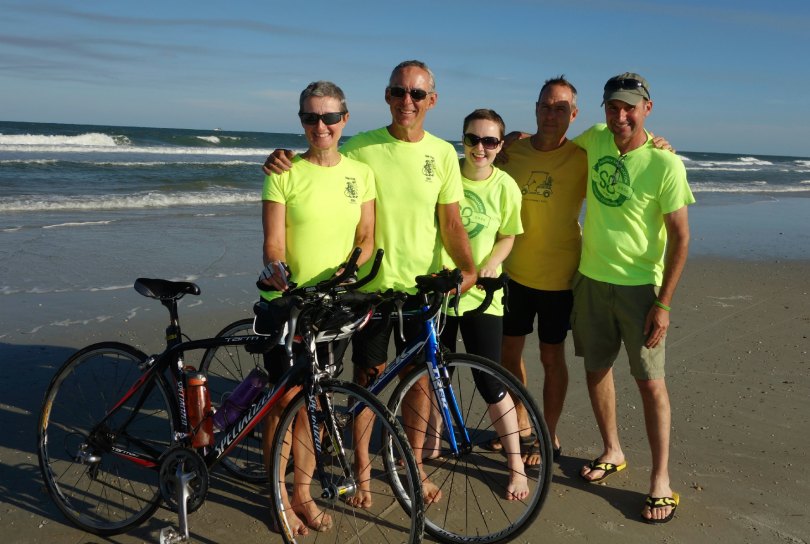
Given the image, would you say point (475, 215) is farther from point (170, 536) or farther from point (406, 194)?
point (170, 536)

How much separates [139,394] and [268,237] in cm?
99

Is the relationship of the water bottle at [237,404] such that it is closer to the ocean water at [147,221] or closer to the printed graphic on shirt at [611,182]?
the printed graphic on shirt at [611,182]

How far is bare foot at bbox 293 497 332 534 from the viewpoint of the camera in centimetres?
343

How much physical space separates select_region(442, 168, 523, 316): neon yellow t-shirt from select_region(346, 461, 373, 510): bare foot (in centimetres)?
96

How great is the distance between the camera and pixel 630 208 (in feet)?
12.1

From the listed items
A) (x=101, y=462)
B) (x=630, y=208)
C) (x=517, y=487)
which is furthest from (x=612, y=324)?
(x=101, y=462)

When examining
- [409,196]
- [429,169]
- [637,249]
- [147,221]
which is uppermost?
[429,169]

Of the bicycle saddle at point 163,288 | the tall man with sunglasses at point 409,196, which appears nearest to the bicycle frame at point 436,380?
the tall man with sunglasses at point 409,196

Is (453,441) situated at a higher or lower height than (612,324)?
lower

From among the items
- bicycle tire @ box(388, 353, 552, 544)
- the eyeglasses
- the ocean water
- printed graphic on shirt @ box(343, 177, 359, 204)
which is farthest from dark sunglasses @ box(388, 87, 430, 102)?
the ocean water

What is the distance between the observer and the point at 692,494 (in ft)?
12.8

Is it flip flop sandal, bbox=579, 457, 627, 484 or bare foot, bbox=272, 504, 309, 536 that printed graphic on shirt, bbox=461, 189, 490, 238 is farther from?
bare foot, bbox=272, 504, 309, 536

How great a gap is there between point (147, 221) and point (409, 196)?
10539 millimetres

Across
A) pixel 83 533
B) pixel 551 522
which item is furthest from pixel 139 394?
pixel 551 522
